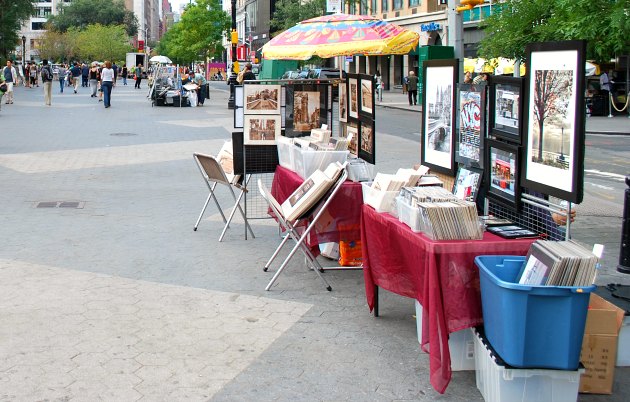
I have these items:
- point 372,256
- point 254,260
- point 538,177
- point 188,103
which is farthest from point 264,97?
point 188,103

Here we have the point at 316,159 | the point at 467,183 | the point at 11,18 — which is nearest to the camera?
the point at 467,183

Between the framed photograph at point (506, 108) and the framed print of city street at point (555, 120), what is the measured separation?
110 millimetres

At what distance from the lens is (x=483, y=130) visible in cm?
591

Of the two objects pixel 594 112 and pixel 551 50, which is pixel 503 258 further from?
pixel 594 112

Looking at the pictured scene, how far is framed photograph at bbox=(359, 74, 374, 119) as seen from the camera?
7.92 m

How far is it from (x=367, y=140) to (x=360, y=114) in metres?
0.32

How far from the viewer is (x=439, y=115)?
6.55 meters

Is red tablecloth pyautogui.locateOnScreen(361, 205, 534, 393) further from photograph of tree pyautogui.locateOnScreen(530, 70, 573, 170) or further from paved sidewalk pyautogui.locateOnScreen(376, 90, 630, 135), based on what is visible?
paved sidewalk pyautogui.locateOnScreen(376, 90, 630, 135)

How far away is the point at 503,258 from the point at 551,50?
125cm

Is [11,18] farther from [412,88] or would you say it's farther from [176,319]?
[176,319]

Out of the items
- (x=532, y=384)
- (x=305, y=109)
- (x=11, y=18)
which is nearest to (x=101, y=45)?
(x=11, y=18)

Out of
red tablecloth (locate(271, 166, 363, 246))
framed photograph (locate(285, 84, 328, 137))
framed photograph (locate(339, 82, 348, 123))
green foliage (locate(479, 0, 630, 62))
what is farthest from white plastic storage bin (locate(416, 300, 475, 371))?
framed photograph (locate(285, 84, 328, 137))

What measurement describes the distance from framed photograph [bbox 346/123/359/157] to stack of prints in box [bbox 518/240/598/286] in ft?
13.9

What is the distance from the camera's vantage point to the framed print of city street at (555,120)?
4633mm
